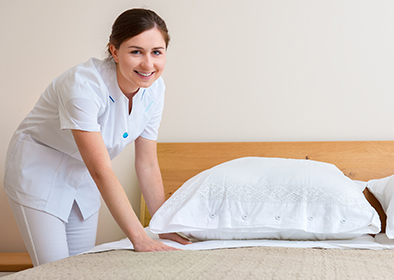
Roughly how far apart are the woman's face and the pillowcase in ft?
1.41

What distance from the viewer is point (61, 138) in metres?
1.34

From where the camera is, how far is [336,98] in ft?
6.37

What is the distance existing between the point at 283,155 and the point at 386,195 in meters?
0.53

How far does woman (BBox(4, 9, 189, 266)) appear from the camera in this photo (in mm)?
1123

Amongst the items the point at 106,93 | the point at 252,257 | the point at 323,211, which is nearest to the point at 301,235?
the point at 323,211

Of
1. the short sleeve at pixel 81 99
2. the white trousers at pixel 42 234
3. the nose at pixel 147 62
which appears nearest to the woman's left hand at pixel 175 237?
the white trousers at pixel 42 234

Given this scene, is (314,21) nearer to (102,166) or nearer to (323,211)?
(323,211)

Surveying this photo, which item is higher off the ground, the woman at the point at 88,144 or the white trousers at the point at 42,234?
the woman at the point at 88,144

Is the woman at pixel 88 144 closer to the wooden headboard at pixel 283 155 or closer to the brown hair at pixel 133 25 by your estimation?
the brown hair at pixel 133 25

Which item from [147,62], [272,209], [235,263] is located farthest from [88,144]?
[272,209]

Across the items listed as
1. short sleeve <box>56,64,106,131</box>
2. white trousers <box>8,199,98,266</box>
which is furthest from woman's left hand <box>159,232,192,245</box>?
short sleeve <box>56,64,106,131</box>

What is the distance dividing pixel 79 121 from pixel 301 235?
0.80 m

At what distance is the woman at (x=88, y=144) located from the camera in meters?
1.12

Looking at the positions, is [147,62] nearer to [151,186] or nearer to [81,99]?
[81,99]
